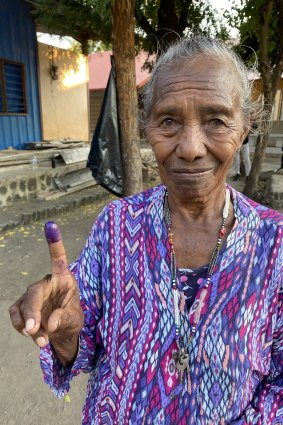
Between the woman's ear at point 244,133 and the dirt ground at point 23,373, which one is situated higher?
the woman's ear at point 244,133

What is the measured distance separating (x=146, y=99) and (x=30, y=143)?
808 cm

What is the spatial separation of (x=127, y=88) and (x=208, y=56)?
11.4ft

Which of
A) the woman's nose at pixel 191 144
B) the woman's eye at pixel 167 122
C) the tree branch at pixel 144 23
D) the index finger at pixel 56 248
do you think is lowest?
the index finger at pixel 56 248

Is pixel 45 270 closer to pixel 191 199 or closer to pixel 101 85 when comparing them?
pixel 191 199

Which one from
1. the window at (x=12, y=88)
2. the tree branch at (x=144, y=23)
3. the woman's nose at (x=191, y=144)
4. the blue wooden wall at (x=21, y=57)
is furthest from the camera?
the window at (x=12, y=88)

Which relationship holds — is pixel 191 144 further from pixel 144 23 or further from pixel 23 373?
pixel 144 23

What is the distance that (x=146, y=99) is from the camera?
1.22 m

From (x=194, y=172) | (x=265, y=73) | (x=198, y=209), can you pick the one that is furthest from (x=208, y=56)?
(x=265, y=73)

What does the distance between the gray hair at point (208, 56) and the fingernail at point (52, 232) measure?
20.5 inches

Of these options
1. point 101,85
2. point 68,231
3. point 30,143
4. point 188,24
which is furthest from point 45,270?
point 101,85

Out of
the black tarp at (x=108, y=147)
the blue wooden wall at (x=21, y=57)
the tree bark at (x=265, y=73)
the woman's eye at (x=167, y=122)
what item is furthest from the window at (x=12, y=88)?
the woman's eye at (x=167, y=122)

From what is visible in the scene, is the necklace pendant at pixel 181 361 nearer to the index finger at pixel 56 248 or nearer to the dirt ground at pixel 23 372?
the index finger at pixel 56 248

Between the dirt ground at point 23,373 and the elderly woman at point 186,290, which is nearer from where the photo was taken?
the elderly woman at point 186,290

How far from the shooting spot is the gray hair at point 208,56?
1.05m
